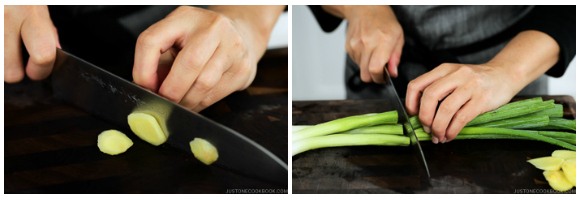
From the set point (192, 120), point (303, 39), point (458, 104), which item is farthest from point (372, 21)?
point (192, 120)

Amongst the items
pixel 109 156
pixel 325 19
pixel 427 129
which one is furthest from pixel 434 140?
pixel 109 156

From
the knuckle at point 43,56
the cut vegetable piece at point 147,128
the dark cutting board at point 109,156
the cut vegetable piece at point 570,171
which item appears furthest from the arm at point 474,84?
the knuckle at point 43,56

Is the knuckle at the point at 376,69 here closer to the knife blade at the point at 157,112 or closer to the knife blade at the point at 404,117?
the knife blade at the point at 404,117

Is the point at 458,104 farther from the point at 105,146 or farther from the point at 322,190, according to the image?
the point at 105,146

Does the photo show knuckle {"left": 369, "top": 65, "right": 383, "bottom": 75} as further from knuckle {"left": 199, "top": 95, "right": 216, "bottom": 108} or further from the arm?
knuckle {"left": 199, "top": 95, "right": 216, "bottom": 108}

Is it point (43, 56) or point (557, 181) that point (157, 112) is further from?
point (557, 181)

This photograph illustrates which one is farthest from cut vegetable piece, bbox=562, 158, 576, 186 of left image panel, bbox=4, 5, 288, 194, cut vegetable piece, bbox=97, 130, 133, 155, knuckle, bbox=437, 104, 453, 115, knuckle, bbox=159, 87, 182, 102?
cut vegetable piece, bbox=97, 130, 133, 155

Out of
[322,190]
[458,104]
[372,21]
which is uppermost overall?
[372,21]
